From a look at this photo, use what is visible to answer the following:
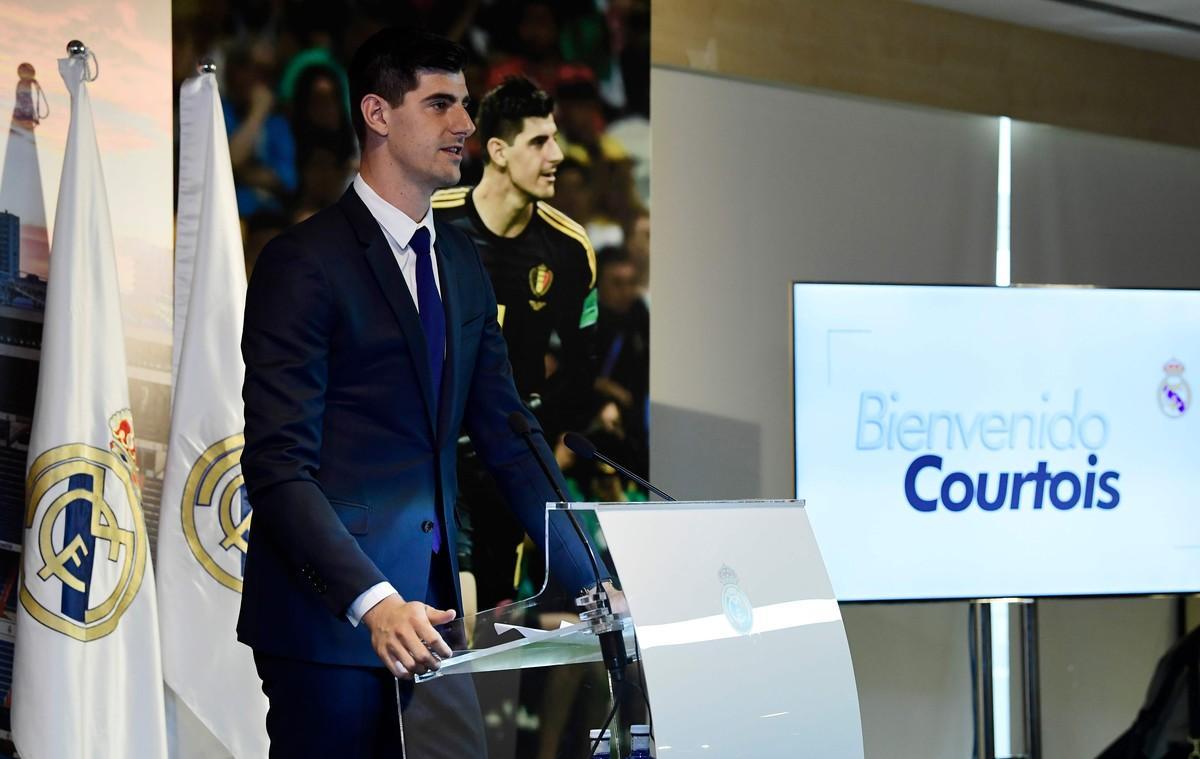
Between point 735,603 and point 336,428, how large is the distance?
66 centimetres

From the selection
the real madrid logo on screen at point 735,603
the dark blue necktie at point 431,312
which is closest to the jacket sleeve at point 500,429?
the dark blue necktie at point 431,312

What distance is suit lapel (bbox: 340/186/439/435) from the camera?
2088 mm

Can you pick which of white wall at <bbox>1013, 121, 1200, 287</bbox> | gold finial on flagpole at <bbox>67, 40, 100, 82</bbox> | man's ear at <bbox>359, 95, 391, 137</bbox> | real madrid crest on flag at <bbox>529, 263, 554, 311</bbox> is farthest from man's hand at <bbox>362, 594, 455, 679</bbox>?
white wall at <bbox>1013, 121, 1200, 287</bbox>

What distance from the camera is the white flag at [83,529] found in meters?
3.05

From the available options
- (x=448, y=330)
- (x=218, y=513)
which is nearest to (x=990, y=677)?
(x=218, y=513)

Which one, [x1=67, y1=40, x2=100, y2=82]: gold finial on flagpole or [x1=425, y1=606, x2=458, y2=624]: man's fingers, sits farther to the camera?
[x1=67, y1=40, x2=100, y2=82]: gold finial on flagpole

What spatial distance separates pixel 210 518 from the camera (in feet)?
10.8

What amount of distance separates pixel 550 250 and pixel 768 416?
3.28 ft

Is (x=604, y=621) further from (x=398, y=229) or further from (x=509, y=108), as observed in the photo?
(x=509, y=108)

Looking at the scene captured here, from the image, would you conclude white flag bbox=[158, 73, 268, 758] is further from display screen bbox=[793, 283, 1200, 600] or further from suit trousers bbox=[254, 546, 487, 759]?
display screen bbox=[793, 283, 1200, 600]

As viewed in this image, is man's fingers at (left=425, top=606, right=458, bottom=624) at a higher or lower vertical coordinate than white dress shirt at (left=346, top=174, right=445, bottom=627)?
lower

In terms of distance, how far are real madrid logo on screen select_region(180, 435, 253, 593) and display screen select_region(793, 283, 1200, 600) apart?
5.60ft

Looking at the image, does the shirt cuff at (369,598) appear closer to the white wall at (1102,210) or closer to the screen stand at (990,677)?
the screen stand at (990,677)

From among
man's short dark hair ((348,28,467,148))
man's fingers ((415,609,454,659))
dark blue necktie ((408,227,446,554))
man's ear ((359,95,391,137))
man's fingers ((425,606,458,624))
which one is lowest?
man's fingers ((415,609,454,659))
